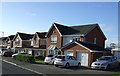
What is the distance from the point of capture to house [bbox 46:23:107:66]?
38.1 meters

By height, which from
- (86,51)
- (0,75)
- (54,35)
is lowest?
(0,75)

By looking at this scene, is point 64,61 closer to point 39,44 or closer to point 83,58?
point 83,58

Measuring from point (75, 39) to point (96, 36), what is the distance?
18.1 ft

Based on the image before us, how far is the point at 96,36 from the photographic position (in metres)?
47.9

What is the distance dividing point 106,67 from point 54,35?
22008 mm

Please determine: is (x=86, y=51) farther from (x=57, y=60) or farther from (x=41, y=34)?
(x=41, y=34)

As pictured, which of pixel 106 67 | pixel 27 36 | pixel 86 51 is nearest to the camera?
pixel 106 67

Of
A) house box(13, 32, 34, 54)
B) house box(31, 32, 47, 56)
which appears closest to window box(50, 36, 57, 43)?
house box(31, 32, 47, 56)

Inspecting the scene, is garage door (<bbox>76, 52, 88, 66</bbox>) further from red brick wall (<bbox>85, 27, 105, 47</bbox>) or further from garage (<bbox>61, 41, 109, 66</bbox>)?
red brick wall (<bbox>85, 27, 105, 47</bbox>)

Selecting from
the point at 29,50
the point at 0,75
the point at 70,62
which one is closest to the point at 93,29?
the point at 70,62

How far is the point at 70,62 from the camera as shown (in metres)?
30.8

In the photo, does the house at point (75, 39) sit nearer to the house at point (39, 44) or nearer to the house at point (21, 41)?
the house at point (39, 44)

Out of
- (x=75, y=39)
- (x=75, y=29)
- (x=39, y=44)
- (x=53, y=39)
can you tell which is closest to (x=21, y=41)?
(x=39, y=44)

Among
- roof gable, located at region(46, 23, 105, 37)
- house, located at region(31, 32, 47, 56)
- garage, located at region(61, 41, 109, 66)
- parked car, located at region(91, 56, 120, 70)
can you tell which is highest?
roof gable, located at region(46, 23, 105, 37)
